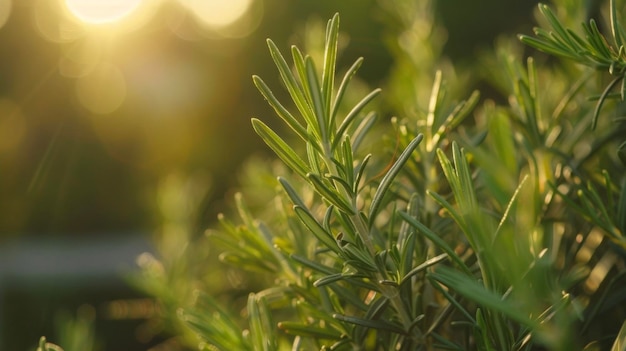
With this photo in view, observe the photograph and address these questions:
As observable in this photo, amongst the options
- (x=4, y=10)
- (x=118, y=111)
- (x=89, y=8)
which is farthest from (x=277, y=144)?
(x=4, y=10)

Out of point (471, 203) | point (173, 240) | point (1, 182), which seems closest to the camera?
point (471, 203)

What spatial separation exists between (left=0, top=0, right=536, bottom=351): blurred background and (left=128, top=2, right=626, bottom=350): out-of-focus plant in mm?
2885

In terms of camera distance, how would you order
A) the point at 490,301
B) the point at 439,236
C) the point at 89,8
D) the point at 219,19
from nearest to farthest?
the point at 490,301, the point at 439,236, the point at 89,8, the point at 219,19

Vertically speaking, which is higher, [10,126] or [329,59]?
[10,126]

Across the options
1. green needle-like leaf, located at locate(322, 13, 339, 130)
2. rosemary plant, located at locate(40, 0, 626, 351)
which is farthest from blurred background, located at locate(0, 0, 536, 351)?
green needle-like leaf, located at locate(322, 13, 339, 130)

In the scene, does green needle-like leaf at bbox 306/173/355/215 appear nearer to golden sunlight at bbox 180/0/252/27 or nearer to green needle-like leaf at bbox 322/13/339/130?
green needle-like leaf at bbox 322/13/339/130

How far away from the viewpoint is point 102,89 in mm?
4805

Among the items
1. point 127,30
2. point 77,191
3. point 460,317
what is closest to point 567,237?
point 460,317

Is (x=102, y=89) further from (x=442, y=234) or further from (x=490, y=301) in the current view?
(x=490, y=301)

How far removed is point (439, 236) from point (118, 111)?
16.3 feet

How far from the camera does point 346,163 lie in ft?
0.91

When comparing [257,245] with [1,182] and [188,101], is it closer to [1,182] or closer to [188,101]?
[1,182]

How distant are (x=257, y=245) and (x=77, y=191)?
5.16 metres

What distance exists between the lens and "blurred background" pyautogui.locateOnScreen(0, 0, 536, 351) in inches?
142
